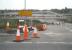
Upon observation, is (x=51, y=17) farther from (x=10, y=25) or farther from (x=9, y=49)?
(x=9, y=49)

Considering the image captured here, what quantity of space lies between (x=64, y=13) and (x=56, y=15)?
1.59m

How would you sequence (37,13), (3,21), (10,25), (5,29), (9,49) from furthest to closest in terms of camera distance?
1. (37,13)
2. (3,21)
3. (10,25)
4. (5,29)
5. (9,49)

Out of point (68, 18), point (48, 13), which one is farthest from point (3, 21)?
point (68, 18)

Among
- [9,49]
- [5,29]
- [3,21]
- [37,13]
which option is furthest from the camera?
[37,13]

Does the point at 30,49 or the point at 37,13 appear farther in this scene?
the point at 37,13

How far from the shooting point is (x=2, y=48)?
506 inches

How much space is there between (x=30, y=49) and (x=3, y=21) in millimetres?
16888

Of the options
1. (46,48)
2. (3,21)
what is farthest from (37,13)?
(46,48)

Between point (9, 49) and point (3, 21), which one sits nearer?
point (9, 49)

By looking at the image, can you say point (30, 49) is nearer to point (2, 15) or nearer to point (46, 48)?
point (46, 48)

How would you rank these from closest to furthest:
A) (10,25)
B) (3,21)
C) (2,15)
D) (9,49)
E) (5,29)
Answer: (9,49), (5,29), (10,25), (3,21), (2,15)

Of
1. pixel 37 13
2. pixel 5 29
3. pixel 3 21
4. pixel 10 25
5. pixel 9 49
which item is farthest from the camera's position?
pixel 37 13

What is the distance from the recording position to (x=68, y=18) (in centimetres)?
4300

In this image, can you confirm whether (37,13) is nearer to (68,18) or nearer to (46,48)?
(68,18)
